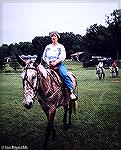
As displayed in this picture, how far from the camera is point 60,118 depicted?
5742 millimetres

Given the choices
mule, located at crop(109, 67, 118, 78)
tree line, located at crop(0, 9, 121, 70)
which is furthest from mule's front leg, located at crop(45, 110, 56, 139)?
mule, located at crop(109, 67, 118, 78)

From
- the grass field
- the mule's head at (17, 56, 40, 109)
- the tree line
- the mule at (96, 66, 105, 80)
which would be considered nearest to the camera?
the mule's head at (17, 56, 40, 109)

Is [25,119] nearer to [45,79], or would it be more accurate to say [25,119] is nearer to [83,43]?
[45,79]

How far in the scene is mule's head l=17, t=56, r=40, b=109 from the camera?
4.48 metres

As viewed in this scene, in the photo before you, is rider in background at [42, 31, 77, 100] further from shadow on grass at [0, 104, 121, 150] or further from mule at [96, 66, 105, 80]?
mule at [96, 66, 105, 80]

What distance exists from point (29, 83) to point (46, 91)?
0.57m

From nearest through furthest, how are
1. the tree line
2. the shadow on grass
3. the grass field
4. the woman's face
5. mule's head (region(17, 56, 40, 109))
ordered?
mule's head (region(17, 56, 40, 109)) → the shadow on grass → the grass field → the woman's face → the tree line

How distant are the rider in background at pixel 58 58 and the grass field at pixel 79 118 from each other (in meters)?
0.30

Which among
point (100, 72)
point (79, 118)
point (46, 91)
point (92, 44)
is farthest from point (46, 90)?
point (92, 44)

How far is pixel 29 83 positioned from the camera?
4.55 m

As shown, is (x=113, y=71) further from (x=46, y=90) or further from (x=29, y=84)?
(x=29, y=84)

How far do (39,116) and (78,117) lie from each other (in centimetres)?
89

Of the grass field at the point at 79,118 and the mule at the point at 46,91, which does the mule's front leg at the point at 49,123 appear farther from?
the grass field at the point at 79,118

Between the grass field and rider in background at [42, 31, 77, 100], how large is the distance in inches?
11.7
